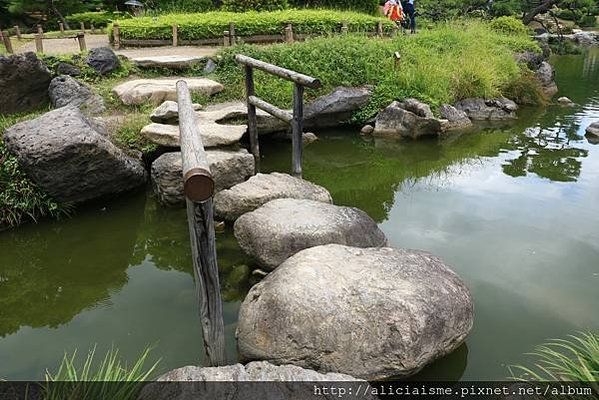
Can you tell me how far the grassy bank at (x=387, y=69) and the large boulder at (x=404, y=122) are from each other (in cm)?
35

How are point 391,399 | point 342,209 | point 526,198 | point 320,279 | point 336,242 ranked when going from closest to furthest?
point 391,399 < point 320,279 < point 336,242 < point 342,209 < point 526,198

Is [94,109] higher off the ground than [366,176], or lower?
higher

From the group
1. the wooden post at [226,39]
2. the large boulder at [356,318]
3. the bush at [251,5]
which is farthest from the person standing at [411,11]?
the large boulder at [356,318]

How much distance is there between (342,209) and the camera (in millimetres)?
5086

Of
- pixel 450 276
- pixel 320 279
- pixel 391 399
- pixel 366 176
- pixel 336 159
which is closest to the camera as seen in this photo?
pixel 391 399

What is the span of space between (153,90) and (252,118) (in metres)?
2.07

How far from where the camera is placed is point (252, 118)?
26.6ft

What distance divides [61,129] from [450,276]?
4599mm

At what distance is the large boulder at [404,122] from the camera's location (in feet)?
32.1

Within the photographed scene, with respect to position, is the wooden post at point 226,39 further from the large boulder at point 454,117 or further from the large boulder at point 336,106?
the large boulder at point 454,117

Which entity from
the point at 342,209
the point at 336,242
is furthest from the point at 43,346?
the point at 342,209

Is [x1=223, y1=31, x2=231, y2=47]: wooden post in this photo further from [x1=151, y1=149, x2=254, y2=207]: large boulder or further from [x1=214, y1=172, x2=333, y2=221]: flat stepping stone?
[x1=214, y1=172, x2=333, y2=221]: flat stepping stone

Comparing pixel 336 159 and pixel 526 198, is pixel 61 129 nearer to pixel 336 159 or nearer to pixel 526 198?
pixel 336 159

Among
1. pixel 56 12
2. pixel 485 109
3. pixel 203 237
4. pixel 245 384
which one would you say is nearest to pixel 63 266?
pixel 203 237
